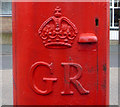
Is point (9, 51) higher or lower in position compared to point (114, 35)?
lower

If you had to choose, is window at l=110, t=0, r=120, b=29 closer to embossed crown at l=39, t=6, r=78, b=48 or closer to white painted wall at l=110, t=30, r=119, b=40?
white painted wall at l=110, t=30, r=119, b=40

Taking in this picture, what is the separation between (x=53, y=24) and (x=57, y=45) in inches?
6.2

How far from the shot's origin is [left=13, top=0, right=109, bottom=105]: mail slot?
5.98 feet

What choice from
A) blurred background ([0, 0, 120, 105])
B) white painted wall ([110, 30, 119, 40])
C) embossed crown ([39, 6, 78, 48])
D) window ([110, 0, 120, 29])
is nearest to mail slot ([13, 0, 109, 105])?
embossed crown ([39, 6, 78, 48])

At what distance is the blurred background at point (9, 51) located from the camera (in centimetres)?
492

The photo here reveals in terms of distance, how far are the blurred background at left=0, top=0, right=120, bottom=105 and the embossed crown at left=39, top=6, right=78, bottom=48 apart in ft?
9.28

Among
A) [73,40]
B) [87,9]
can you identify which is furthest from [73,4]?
[73,40]

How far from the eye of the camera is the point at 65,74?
72.9 inches

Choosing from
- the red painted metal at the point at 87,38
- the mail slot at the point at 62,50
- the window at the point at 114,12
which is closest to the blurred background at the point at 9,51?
the window at the point at 114,12

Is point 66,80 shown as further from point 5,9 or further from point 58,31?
point 5,9

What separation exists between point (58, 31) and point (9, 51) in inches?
424

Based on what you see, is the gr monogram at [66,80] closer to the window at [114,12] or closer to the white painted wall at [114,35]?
the white painted wall at [114,35]

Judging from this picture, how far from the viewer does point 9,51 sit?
12.3m

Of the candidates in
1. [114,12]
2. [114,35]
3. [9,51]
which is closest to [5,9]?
[9,51]
